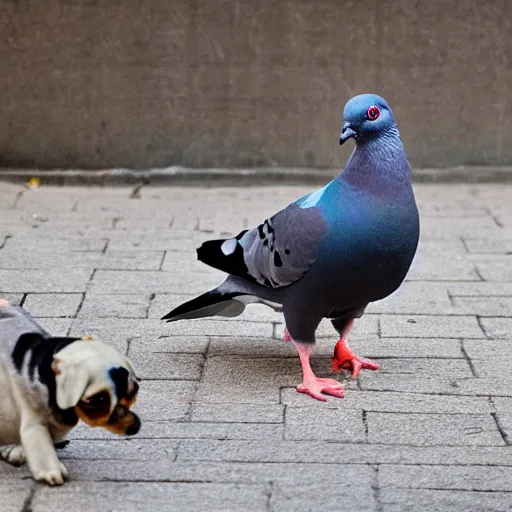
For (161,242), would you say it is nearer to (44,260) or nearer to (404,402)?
(44,260)

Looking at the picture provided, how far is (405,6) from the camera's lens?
7.23m

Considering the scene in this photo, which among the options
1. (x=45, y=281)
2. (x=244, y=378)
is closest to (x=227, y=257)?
(x=244, y=378)

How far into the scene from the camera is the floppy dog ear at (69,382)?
293 cm

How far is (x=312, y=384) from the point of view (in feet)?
13.1

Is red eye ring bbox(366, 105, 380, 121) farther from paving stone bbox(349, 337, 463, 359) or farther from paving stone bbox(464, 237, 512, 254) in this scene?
paving stone bbox(464, 237, 512, 254)

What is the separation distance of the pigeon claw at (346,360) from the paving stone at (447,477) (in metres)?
0.89

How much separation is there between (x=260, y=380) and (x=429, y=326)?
102 centimetres

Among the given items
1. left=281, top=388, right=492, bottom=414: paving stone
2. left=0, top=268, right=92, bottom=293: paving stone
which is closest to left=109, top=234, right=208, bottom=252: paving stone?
left=0, top=268, right=92, bottom=293: paving stone

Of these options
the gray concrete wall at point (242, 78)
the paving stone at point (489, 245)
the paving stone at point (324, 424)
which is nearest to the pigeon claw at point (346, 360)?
the paving stone at point (324, 424)

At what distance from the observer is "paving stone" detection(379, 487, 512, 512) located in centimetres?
308

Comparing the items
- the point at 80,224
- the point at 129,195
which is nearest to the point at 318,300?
the point at 80,224

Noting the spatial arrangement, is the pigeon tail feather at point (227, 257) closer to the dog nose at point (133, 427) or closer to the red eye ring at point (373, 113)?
the red eye ring at point (373, 113)

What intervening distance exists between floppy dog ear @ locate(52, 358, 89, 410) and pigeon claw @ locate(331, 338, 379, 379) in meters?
1.54

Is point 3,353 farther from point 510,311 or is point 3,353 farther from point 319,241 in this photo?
point 510,311
